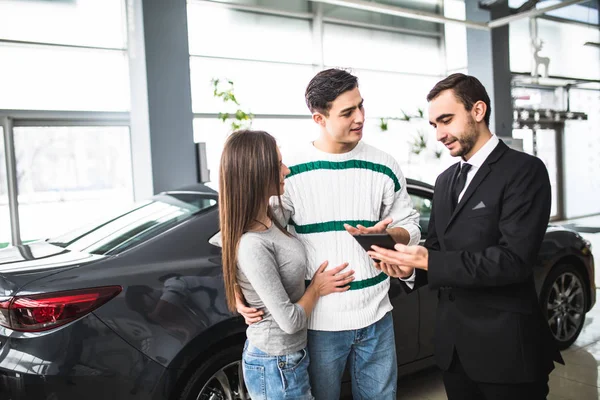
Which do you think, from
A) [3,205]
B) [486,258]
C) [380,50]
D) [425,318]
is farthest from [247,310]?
[380,50]

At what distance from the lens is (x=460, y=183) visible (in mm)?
1621

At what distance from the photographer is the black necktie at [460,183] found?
5.28 feet

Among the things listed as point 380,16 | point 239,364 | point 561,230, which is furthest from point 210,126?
point 239,364

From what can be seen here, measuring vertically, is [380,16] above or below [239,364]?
above

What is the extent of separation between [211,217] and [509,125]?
21.9ft

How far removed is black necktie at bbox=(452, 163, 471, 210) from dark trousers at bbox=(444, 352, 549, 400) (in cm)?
46

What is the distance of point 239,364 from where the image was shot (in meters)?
2.24

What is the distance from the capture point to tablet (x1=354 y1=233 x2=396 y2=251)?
1472 mm

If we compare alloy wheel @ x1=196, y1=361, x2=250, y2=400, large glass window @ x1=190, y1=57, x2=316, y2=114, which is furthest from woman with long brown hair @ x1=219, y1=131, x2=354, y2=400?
large glass window @ x1=190, y1=57, x2=316, y2=114

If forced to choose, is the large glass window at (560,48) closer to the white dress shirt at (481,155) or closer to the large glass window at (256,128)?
the large glass window at (256,128)

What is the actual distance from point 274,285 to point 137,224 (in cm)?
127

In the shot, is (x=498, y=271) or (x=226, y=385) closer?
(x=498, y=271)

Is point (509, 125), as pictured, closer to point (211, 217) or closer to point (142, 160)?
point (142, 160)

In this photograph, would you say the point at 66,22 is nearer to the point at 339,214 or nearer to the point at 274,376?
the point at 339,214
